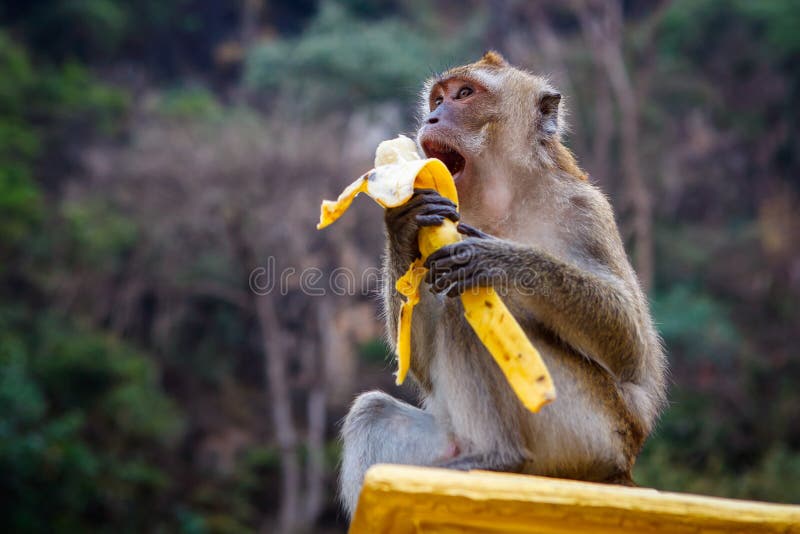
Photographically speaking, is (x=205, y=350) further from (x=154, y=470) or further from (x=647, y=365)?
(x=647, y=365)

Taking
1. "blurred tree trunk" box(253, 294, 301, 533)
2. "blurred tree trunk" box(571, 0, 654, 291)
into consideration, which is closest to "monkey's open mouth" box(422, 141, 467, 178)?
"blurred tree trunk" box(253, 294, 301, 533)

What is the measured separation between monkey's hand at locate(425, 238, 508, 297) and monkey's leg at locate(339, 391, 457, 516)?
73cm

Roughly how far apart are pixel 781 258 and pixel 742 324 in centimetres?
202

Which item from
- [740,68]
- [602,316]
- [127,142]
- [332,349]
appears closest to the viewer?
[602,316]

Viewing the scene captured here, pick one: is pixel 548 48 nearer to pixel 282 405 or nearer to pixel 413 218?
pixel 282 405

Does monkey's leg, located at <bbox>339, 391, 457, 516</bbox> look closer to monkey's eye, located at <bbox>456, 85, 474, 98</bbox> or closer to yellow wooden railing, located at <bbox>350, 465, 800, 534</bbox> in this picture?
yellow wooden railing, located at <bbox>350, 465, 800, 534</bbox>

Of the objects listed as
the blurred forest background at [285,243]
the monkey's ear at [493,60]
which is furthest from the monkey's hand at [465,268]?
the blurred forest background at [285,243]

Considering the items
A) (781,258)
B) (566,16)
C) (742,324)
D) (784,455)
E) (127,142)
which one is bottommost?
(784,455)

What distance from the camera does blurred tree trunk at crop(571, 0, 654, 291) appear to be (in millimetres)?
21875

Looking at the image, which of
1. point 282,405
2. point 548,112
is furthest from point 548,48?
point 548,112

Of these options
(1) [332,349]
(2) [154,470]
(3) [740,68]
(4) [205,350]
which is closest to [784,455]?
(1) [332,349]

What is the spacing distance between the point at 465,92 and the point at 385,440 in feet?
5.44

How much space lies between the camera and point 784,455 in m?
14.5

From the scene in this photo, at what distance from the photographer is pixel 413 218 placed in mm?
3961
